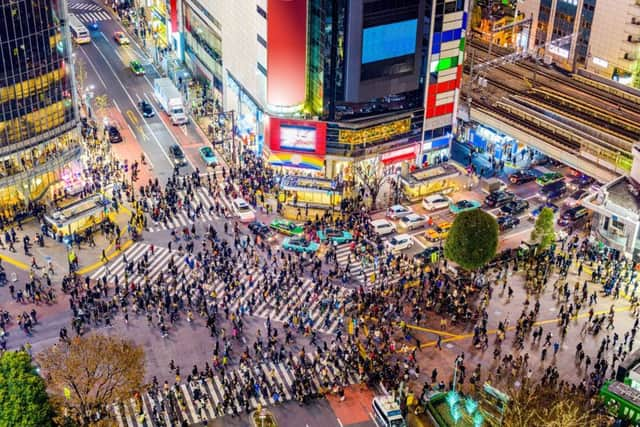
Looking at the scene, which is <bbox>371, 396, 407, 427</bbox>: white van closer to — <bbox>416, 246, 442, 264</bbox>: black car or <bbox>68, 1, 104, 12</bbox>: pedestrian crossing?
<bbox>416, 246, 442, 264</bbox>: black car

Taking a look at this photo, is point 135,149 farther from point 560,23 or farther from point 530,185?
point 560,23

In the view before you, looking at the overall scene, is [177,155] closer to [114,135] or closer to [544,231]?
[114,135]

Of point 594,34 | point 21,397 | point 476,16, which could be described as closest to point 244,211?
point 21,397

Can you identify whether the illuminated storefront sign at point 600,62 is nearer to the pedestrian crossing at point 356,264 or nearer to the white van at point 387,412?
the pedestrian crossing at point 356,264

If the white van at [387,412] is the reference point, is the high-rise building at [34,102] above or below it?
above

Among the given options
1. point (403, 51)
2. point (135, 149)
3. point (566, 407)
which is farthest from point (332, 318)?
point (135, 149)

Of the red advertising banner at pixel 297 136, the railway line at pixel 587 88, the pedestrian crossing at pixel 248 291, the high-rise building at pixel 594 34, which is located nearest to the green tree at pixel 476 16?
the high-rise building at pixel 594 34

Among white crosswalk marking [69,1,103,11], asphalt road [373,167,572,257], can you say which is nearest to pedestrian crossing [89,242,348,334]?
asphalt road [373,167,572,257]
